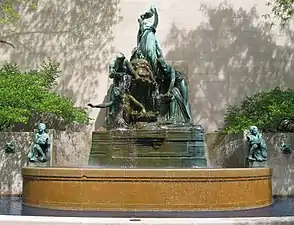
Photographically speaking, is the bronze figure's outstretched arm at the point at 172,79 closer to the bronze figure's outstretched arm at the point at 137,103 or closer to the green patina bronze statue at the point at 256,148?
the bronze figure's outstretched arm at the point at 137,103

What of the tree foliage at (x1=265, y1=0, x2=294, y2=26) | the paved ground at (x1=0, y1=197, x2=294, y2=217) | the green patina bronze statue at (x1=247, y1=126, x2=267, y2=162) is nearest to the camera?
the paved ground at (x1=0, y1=197, x2=294, y2=217)

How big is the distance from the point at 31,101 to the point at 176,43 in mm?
5857

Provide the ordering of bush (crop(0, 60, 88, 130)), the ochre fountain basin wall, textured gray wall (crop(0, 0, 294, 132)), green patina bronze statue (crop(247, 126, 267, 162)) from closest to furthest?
the ochre fountain basin wall → green patina bronze statue (crop(247, 126, 267, 162)) → bush (crop(0, 60, 88, 130)) → textured gray wall (crop(0, 0, 294, 132))

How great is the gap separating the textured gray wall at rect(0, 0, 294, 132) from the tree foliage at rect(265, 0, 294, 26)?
361mm

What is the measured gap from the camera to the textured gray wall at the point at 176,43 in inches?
695

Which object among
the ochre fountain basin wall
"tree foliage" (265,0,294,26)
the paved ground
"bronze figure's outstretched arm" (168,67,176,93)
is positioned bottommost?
the paved ground

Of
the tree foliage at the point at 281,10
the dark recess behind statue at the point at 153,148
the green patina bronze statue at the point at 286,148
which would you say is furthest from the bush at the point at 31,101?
the tree foliage at the point at 281,10

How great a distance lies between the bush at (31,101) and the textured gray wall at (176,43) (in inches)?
40.1

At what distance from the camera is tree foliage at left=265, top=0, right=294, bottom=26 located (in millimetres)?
15477

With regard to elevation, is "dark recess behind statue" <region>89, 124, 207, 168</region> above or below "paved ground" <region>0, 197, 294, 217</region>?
above

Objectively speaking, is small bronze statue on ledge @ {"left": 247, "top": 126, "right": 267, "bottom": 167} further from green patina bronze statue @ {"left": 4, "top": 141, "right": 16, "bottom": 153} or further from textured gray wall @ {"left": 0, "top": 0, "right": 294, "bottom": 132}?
green patina bronze statue @ {"left": 4, "top": 141, "right": 16, "bottom": 153}

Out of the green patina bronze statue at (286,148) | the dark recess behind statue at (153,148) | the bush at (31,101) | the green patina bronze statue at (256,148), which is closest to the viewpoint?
the dark recess behind statue at (153,148)

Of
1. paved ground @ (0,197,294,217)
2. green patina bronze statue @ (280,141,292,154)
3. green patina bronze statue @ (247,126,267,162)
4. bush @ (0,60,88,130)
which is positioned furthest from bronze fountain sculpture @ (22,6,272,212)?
green patina bronze statue @ (280,141,292,154)

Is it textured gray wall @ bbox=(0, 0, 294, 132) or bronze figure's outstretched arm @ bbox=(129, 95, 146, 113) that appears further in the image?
textured gray wall @ bbox=(0, 0, 294, 132)
